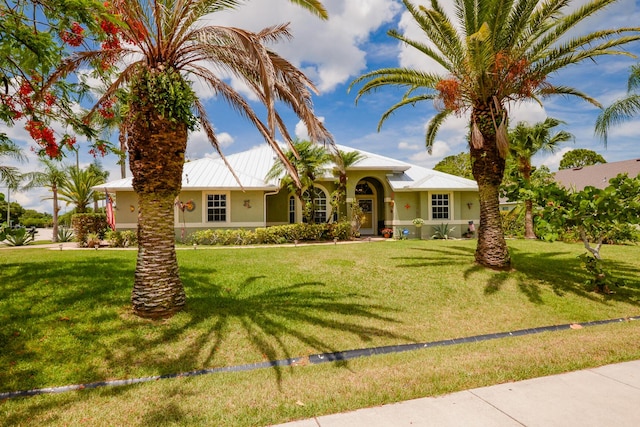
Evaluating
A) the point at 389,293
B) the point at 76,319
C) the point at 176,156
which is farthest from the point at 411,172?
the point at 76,319

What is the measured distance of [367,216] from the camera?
2423 centimetres

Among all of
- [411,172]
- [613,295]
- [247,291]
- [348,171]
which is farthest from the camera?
[411,172]

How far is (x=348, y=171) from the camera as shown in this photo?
831 inches

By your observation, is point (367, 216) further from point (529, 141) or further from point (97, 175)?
point (97, 175)

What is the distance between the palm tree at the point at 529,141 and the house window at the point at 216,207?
18.1 metres

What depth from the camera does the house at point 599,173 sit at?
30881 millimetres

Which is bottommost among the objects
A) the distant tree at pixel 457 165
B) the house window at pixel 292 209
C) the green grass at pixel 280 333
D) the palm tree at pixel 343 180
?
the green grass at pixel 280 333

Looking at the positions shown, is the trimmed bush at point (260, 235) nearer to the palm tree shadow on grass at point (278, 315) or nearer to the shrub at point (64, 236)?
the palm tree shadow on grass at point (278, 315)

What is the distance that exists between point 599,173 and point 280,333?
135 feet

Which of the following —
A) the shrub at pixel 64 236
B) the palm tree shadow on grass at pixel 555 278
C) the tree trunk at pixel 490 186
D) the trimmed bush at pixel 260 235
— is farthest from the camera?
the shrub at pixel 64 236

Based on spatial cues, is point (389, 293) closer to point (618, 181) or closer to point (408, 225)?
point (618, 181)

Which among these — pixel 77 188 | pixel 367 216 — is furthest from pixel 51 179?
pixel 367 216

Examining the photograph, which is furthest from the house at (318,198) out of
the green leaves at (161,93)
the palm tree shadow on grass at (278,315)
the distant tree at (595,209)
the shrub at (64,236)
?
the green leaves at (161,93)

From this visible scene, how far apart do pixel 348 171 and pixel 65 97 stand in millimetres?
16009
